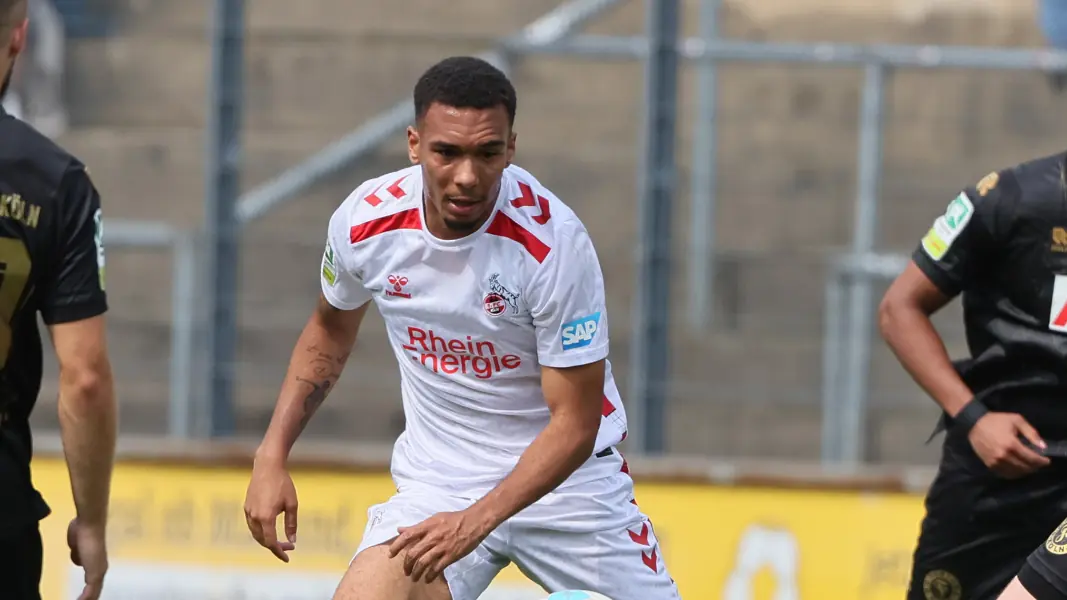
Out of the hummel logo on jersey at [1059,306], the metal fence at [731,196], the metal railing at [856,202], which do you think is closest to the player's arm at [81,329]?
the hummel logo on jersey at [1059,306]

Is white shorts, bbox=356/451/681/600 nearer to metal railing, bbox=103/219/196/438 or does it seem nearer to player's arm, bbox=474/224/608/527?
player's arm, bbox=474/224/608/527

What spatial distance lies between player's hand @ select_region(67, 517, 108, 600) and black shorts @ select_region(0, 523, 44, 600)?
3.5 inches

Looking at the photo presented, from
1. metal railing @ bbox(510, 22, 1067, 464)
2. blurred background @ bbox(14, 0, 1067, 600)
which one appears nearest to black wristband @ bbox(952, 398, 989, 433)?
blurred background @ bbox(14, 0, 1067, 600)

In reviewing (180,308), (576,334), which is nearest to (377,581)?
(576,334)

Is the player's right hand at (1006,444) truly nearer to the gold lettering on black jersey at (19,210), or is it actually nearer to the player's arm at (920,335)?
the player's arm at (920,335)

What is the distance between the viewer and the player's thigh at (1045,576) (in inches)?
134

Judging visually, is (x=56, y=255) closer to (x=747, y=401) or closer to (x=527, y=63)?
(x=747, y=401)

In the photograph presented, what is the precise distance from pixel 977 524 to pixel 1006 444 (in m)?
0.38

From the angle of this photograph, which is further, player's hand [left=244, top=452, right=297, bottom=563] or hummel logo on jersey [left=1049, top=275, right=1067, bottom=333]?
hummel logo on jersey [left=1049, top=275, right=1067, bottom=333]

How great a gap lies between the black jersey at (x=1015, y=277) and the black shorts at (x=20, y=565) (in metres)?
2.77

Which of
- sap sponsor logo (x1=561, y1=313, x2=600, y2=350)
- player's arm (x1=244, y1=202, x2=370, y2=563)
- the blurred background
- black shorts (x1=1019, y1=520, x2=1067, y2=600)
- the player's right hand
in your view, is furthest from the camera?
the blurred background

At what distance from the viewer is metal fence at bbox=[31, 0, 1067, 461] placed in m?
7.51

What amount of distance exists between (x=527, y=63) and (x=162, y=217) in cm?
223

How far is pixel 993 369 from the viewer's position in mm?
4918
